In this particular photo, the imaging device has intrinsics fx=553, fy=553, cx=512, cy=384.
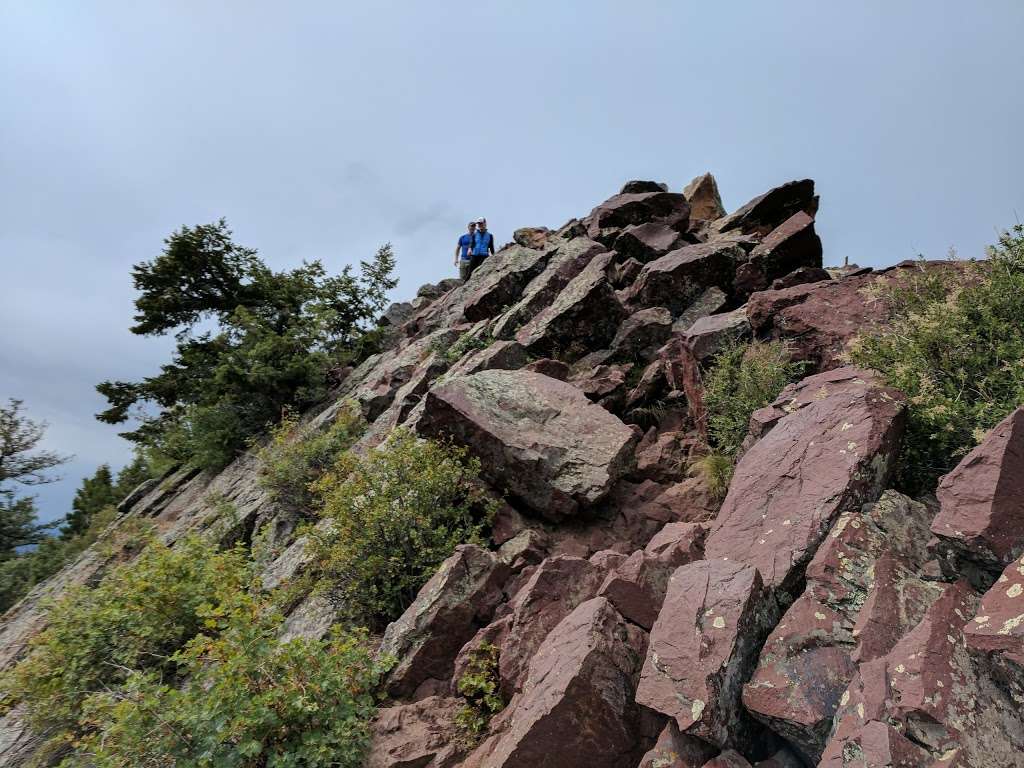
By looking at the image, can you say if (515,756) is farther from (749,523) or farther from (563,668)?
(749,523)

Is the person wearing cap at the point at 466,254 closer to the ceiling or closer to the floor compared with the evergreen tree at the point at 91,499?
closer to the floor

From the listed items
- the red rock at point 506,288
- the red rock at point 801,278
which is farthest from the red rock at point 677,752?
the red rock at point 506,288

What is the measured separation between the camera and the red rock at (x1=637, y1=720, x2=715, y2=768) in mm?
4219

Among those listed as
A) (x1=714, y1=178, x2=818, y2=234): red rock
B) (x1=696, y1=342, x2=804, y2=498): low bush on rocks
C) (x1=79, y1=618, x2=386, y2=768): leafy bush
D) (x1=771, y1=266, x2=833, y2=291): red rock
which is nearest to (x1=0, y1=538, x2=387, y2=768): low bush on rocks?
(x1=79, y1=618, x2=386, y2=768): leafy bush

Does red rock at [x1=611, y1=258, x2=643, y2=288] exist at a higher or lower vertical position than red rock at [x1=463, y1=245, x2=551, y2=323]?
lower

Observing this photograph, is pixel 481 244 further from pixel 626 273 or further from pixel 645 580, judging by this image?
pixel 645 580

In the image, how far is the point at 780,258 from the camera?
1445cm

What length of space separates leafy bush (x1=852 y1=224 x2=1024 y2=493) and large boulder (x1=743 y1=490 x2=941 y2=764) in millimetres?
1226

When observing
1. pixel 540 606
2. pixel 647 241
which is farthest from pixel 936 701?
Answer: pixel 647 241

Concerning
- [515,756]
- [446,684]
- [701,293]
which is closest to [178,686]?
[446,684]

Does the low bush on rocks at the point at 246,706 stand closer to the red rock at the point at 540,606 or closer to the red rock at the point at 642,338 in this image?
the red rock at the point at 540,606

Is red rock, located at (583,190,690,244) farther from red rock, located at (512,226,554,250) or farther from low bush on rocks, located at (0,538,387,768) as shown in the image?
low bush on rocks, located at (0,538,387,768)

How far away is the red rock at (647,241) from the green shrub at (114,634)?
47.9 feet

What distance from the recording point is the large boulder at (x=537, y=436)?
8898 millimetres
